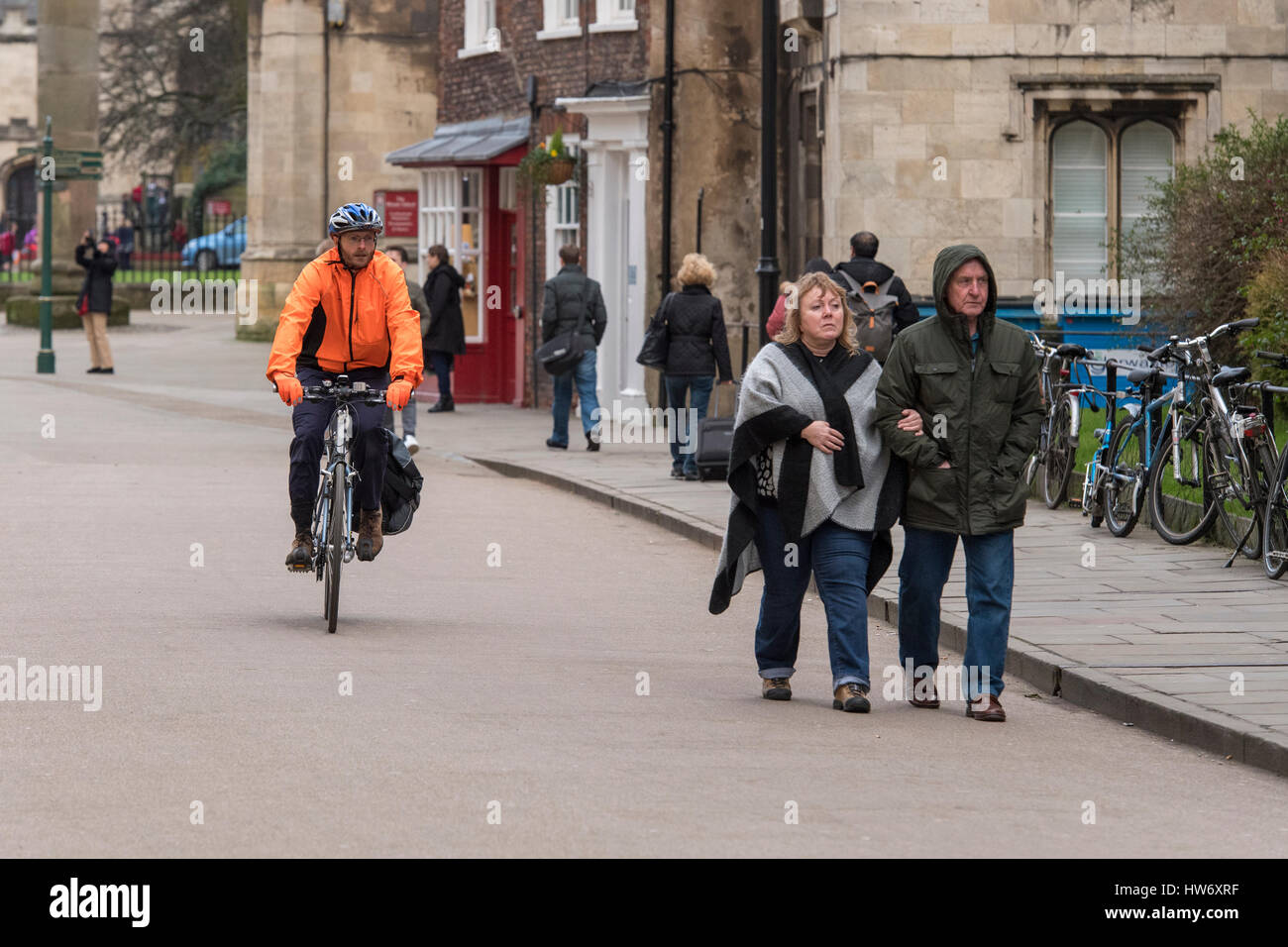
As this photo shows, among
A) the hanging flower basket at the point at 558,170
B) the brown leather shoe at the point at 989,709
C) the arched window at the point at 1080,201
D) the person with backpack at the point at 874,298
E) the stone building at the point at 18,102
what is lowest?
the brown leather shoe at the point at 989,709

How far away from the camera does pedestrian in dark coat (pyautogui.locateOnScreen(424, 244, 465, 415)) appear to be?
25750 mm

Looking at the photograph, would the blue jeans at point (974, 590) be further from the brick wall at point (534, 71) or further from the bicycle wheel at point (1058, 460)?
the brick wall at point (534, 71)

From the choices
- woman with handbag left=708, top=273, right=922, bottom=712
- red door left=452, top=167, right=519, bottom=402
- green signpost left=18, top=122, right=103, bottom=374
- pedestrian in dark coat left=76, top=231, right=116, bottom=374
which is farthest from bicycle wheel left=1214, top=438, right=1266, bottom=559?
green signpost left=18, top=122, right=103, bottom=374

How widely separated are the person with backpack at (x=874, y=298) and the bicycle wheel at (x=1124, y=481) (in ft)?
5.95

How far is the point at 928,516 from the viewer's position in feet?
27.8

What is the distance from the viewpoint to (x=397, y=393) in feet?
32.9

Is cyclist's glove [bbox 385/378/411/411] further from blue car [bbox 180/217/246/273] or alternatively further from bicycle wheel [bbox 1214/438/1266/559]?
blue car [bbox 180/217/246/273]

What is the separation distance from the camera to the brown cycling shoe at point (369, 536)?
411 inches

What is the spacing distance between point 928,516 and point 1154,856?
2.45m

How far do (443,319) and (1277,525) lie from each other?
15.4 m

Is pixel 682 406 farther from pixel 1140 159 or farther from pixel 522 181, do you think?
pixel 522 181

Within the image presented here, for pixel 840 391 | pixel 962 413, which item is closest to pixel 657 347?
pixel 840 391

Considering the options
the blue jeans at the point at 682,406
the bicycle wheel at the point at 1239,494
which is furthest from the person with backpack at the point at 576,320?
the bicycle wheel at the point at 1239,494

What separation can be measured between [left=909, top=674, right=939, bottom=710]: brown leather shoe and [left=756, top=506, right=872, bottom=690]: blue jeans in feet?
1.05
